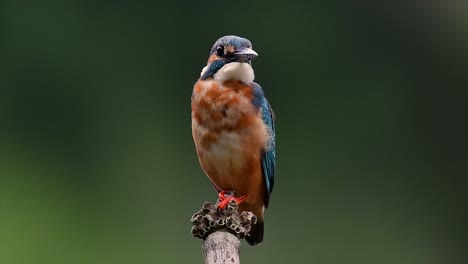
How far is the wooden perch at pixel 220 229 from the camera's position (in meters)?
1.36

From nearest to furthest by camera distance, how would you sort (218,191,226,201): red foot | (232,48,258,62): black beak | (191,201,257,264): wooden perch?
1. (191,201,257,264): wooden perch
2. (232,48,258,62): black beak
3. (218,191,226,201): red foot

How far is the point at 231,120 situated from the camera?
5.85ft

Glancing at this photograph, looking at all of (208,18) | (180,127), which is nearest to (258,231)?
(180,127)

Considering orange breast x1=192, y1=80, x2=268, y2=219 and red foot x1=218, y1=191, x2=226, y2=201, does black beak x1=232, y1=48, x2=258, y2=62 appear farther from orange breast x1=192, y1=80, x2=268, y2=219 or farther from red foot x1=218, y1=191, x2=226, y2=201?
red foot x1=218, y1=191, x2=226, y2=201

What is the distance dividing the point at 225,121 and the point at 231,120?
1cm

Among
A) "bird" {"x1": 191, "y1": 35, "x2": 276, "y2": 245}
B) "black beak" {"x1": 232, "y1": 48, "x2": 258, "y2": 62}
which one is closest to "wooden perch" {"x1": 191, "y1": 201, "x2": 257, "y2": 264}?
"bird" {"x1": 191, "y1": 35, "x2": 276, "y2": 245}

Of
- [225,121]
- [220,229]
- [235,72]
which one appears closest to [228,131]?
[225,121]

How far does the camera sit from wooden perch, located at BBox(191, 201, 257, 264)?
4.45 feet

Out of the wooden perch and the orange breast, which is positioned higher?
the orange breast

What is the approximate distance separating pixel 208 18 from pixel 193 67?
0.22 metres

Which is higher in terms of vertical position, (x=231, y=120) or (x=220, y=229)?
(x=231, y=120)

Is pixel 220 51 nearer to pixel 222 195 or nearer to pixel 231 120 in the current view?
pixel 231 120

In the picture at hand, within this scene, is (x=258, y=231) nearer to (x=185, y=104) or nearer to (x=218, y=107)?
(x=218, y=107)

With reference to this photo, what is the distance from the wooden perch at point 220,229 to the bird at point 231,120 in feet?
0.69
